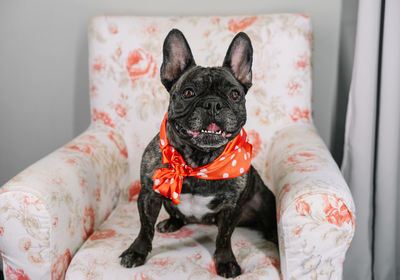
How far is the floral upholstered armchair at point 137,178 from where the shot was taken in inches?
44.9

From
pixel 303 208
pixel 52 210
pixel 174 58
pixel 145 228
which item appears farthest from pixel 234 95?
pixel 52 210

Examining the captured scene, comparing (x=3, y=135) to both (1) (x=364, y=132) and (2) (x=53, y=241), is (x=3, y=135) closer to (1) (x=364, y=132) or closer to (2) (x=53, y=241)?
(2) (x=53, y=241)

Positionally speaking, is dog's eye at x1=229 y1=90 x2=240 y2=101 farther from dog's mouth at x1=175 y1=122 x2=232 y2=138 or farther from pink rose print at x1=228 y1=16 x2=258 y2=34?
pink rose print at x1=228 y1=16 x2=258 y2=34

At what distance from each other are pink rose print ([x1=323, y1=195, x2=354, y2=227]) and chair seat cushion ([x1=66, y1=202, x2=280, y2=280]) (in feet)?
0.82

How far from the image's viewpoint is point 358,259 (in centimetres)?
180

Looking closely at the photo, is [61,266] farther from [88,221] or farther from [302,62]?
[302,62]

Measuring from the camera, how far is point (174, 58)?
1.20 metres

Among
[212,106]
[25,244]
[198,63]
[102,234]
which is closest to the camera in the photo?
[212,106]

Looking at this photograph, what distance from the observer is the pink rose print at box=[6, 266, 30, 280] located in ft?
3.94

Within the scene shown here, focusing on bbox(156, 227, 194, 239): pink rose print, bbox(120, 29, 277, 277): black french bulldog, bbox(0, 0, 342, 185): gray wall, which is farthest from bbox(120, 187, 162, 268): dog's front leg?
bbox(0, 0, 342, 185): gray wall

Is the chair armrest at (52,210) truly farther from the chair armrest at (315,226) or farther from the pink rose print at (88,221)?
the chair armrest at (315,226)

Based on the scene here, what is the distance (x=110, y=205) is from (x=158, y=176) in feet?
1.68

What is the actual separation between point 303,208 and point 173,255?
0.43 metres

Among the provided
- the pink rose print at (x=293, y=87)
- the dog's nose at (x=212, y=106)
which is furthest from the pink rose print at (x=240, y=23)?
the dog's nose at (x=212, y=106)
